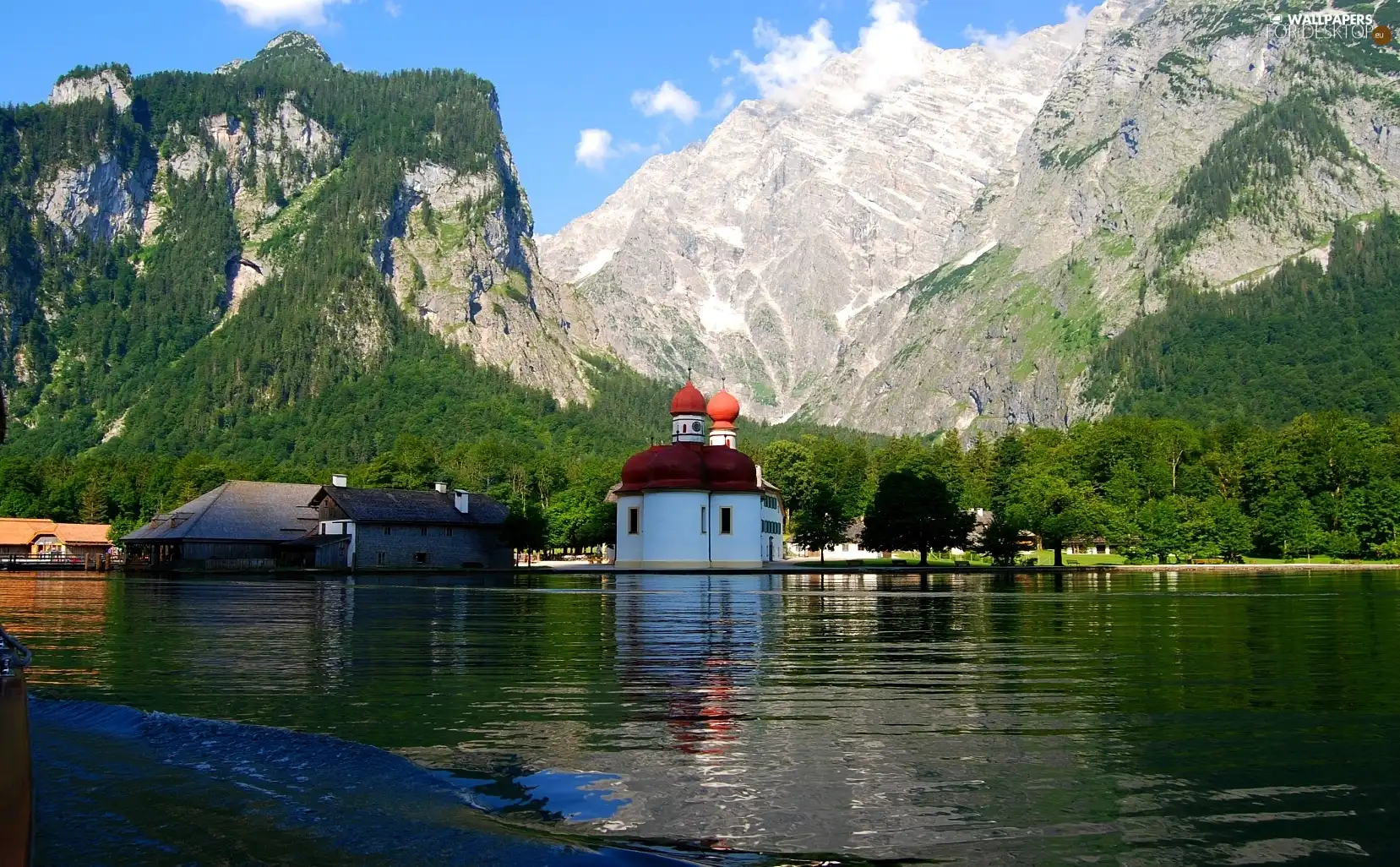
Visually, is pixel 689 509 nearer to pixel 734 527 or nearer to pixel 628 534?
pixel 734 527

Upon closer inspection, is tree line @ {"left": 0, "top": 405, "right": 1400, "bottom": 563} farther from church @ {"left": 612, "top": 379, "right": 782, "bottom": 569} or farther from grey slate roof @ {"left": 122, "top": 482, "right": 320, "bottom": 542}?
grey slate roof @ {"left": 122, "top": 482, "right": 320, "bottom": 542}

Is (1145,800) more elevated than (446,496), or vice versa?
(446,496)

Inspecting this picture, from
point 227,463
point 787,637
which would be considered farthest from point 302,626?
point 227,463

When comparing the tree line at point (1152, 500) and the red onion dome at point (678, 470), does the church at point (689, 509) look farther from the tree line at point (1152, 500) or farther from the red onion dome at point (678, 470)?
the tree line at point (1152, 500)

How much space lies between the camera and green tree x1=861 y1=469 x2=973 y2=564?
106 meters

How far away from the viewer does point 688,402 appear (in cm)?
11000

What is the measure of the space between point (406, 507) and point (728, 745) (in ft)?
328

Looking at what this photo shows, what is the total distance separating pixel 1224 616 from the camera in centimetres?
4066

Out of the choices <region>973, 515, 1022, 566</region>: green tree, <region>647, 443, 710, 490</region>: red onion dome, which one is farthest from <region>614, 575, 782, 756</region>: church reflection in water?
<region>973, 515, 1022, 566</region>: green tree

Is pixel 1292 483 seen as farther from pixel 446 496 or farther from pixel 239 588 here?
pixel 239 588

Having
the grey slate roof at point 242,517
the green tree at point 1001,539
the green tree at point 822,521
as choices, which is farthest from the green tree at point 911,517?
the grey slate roof at point 242,517

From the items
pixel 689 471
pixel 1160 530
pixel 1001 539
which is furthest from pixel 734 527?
pixel 1160 530

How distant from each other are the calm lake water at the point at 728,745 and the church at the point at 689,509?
69730mm

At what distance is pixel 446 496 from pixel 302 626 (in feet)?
270
